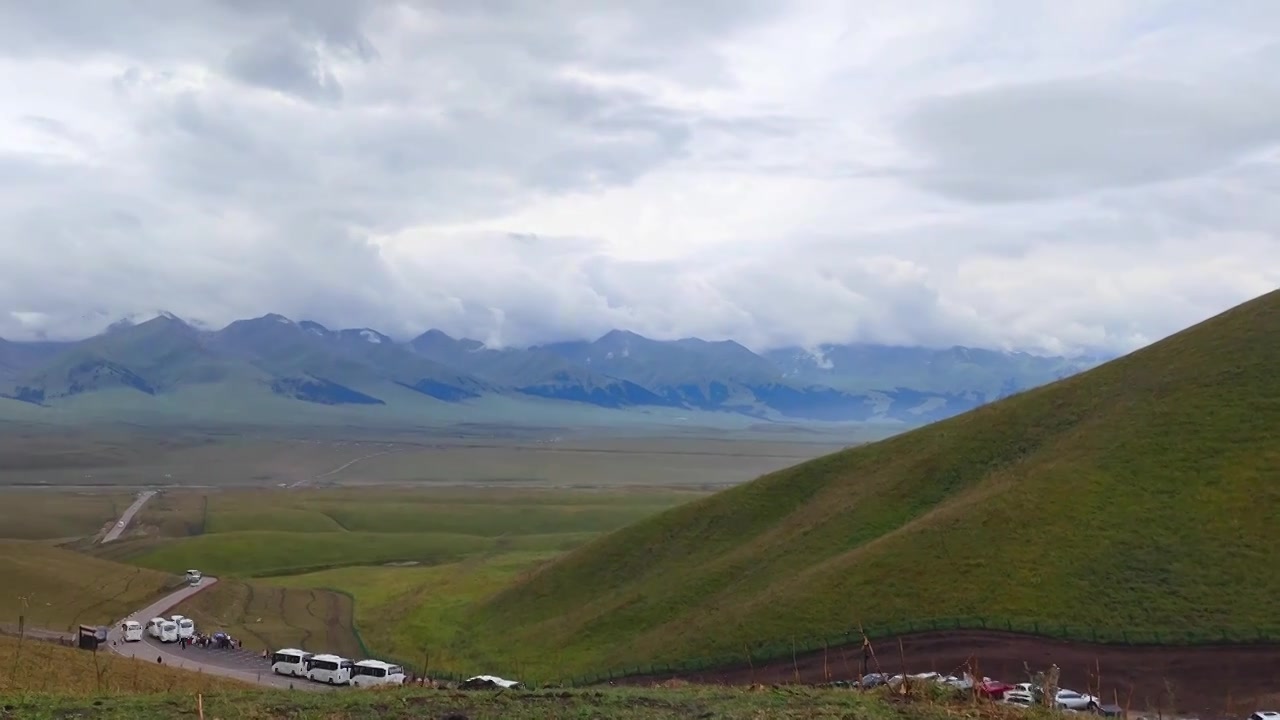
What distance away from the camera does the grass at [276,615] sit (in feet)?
202

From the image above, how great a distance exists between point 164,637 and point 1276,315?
7587 cm

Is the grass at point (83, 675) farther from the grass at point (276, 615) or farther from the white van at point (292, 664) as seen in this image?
the grass at point (276, 615)

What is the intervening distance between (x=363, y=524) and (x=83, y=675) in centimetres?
10622

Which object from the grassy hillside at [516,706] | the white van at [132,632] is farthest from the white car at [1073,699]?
the white van at [132,632]

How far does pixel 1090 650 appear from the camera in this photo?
40.7m

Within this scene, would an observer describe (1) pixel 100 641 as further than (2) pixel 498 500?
No

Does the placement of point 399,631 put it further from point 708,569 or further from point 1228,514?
point 1228,514

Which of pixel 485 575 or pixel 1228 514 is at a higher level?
pixel 1228 514

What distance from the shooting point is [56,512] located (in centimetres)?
13825

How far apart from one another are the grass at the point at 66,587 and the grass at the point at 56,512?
45554 millimetres

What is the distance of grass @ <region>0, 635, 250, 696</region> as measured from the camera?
28.9 m

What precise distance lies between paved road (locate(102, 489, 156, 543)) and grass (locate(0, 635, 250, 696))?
87269mm

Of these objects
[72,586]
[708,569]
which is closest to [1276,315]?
[708,569]

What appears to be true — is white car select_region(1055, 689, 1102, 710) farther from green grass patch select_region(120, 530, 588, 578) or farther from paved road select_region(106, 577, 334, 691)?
green grass patch select_region(120, 530, 588, 578)
